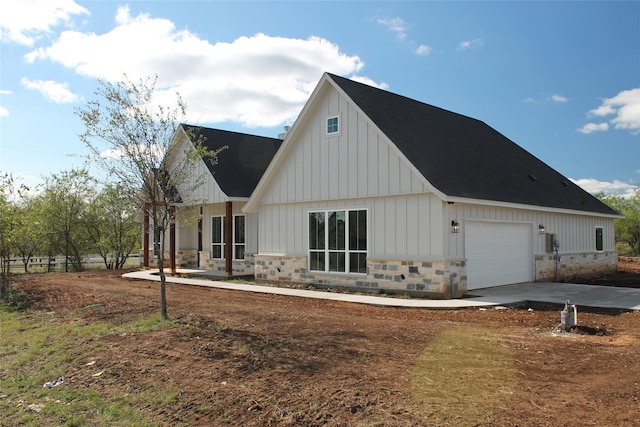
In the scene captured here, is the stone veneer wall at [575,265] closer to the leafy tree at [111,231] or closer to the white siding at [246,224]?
the white siding at [246,224]

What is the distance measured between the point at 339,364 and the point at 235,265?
14185 mm

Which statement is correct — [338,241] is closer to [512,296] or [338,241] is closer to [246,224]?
[512,296]

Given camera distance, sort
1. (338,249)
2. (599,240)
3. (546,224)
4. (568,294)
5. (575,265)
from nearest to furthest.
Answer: (568,294) < (338,249) < (546,224) < (575,265) < (599,240)

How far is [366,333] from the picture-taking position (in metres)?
8.28

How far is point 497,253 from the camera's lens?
602 inches

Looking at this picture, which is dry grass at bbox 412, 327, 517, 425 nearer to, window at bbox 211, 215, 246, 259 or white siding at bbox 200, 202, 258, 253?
white siding at bbox 200, 202, 258, 253

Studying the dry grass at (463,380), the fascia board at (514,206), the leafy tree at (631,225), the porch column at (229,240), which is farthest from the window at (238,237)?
the leafy tree at (631,225)

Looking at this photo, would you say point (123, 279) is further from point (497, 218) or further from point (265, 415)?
point (265, 415)

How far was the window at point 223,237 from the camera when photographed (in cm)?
2014

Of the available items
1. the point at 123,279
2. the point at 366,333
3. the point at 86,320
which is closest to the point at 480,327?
the point at 366,333

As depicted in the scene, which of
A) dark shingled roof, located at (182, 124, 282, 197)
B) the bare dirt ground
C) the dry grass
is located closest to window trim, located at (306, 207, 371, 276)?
the bare dirt ground

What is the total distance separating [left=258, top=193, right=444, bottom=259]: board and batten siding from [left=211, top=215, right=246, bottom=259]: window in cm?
380

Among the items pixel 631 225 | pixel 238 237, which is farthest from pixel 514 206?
pixel 631 225

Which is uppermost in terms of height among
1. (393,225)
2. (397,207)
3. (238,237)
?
(397,207)
